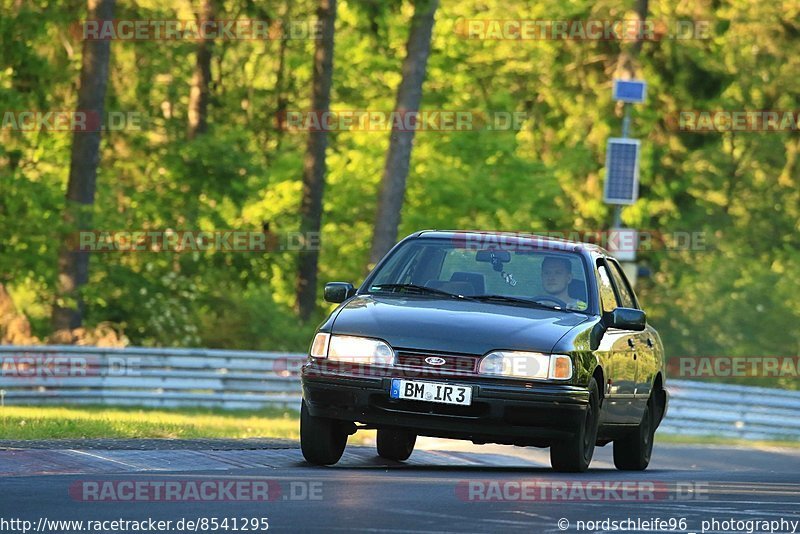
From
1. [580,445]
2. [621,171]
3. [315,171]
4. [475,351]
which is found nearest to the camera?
[475,351]

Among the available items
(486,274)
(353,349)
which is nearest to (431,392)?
(353,349)

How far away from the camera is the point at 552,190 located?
155 ft

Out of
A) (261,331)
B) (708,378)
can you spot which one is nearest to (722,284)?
(708,378)

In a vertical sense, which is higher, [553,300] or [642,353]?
[553,300]

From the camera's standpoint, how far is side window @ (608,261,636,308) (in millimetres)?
14805

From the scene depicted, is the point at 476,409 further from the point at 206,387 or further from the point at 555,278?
the point at 206,387

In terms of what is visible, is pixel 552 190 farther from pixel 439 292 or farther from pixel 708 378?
pixel 439 292

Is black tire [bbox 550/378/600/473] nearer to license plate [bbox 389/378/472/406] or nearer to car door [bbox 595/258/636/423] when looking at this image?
car door [bbox 595/258/636/423]

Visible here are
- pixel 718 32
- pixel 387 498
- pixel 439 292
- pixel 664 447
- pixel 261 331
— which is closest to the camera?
pixel 387 498

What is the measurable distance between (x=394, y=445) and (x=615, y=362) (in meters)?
2.25

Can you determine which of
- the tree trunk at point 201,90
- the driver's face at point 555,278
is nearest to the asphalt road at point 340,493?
the driver's face at point 555,278

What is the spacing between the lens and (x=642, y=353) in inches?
581

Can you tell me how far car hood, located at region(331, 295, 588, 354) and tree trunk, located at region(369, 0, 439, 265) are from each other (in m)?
20.9

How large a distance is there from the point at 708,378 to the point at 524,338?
4803 cm
